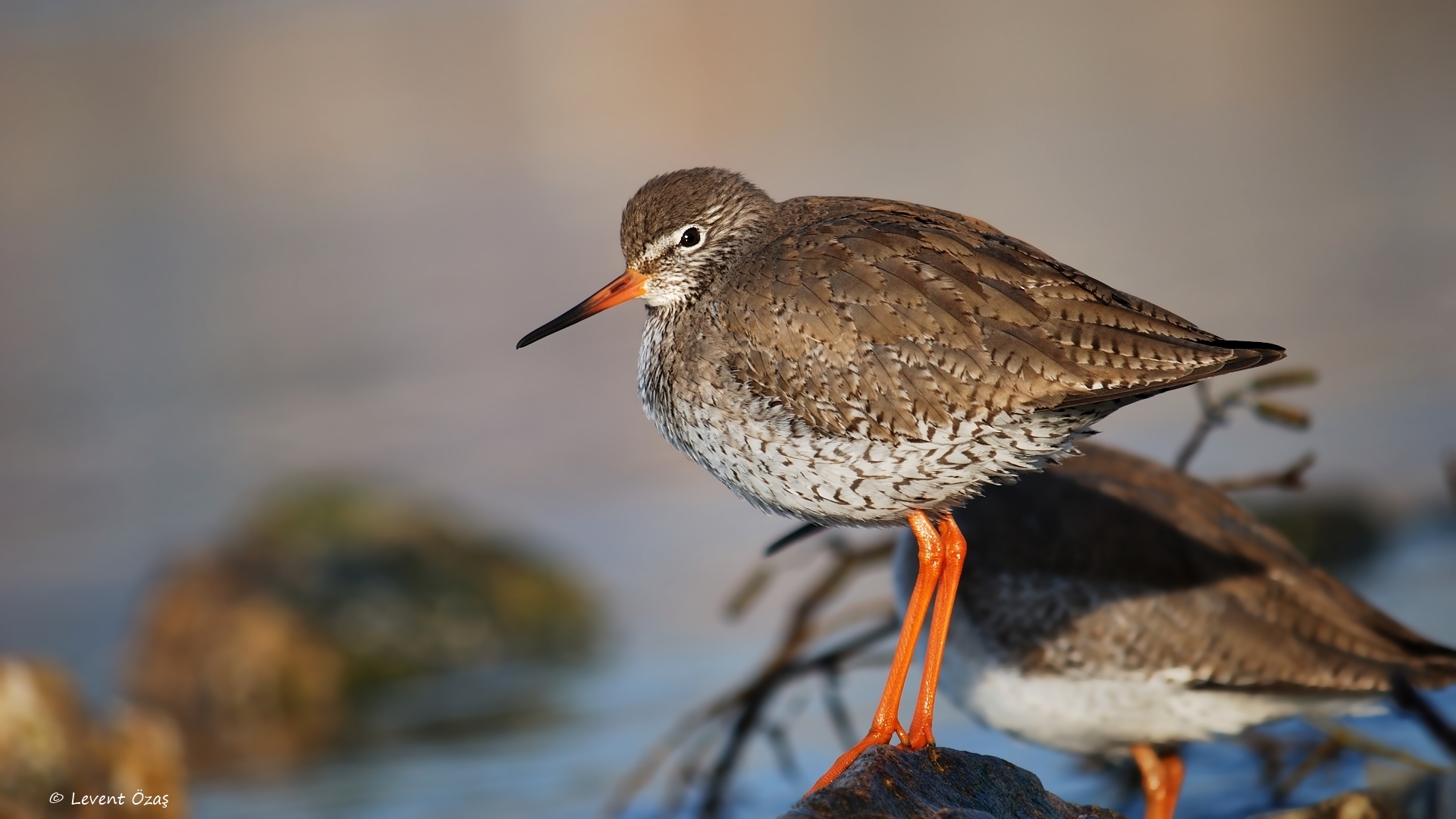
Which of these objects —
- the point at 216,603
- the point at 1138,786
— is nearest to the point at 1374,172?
the point at 1138,786

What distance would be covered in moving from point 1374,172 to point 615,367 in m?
8.47

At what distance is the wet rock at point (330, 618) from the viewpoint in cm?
809

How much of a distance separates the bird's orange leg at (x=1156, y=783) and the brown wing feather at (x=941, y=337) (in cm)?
199

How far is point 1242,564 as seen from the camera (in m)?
5.23

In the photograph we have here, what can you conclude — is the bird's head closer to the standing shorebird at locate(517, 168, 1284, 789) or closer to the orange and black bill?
the orange and black bill

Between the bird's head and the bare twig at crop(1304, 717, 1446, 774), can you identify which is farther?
the bare twig at crop(1304, 717, 1446, 774)

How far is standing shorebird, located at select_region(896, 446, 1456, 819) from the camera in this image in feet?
16.5

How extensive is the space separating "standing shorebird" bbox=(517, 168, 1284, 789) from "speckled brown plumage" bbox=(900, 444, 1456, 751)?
84cm

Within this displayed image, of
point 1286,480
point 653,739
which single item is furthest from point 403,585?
point 1286,480

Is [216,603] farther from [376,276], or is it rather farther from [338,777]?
[376,276]

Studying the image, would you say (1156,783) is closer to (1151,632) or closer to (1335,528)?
(1151,632)

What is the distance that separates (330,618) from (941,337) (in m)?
5.42

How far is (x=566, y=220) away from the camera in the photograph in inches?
629

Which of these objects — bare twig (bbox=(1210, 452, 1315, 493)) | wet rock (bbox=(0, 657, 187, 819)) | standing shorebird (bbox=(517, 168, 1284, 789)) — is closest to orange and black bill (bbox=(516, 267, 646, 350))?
standing shorebird (bbox=(517, 168, 1284, 789))
